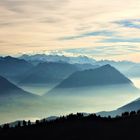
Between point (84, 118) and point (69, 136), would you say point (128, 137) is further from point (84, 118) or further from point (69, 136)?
point (84, 118)

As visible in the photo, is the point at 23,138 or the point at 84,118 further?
the point at 84,118

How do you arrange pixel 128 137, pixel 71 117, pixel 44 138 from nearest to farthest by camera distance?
pixel 128 137 → pixel 44 138 → pixel 71 117

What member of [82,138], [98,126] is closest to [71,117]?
[98,126]

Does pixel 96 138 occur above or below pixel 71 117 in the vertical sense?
below

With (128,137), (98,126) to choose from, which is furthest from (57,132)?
(128,137)

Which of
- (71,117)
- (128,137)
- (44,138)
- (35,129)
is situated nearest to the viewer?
(128,137)

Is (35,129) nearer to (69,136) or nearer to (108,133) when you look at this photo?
(69,136)
